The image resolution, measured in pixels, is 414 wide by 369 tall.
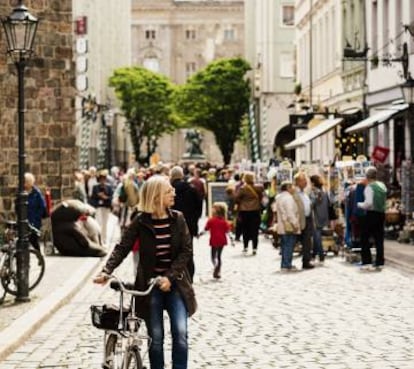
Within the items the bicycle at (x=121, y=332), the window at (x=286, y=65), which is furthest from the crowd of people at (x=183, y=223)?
the window at (x=286, y=65)

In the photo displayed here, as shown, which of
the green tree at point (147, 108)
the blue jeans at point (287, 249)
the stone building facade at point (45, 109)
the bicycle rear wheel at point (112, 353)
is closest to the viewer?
the bicycle rear wheel at point (112, 353)

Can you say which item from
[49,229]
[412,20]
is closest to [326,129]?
[412,20]

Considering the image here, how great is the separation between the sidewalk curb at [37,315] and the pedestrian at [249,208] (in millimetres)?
6454

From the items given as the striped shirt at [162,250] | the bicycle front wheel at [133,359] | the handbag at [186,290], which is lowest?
the bicycle front wheel at [133,359]

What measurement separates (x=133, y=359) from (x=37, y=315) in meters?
7.17

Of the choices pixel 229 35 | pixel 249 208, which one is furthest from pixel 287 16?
pixel 249 208

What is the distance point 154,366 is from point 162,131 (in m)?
104

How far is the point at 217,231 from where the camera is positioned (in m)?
23.0

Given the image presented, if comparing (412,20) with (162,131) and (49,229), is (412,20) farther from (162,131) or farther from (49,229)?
(162,131)

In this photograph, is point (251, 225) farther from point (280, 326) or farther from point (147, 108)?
point (147, 108)

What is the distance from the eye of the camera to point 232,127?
104000 mm

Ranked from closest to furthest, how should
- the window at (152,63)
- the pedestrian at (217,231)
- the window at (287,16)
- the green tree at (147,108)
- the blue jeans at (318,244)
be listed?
the pedestrian at (217,231) < the blue jeans at (318,244) < the window at (287,16) < the green tree at (147,108) < the window at (152,63)

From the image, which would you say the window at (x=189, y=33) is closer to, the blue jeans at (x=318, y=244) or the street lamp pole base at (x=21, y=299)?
the blue jeans at (x=318, y=244)

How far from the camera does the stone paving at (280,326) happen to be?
12.8 meters
